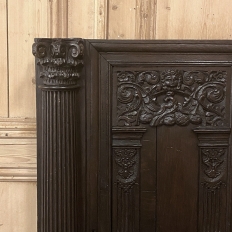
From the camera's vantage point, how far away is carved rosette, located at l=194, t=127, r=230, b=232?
1728 mm

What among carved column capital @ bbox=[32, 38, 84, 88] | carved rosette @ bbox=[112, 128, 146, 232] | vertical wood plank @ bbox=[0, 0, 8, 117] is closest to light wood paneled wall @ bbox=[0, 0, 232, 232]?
vertical wood plank @ bbox=[0, 0, 8, 117]

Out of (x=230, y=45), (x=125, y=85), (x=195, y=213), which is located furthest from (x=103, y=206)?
(x=230, y=45)

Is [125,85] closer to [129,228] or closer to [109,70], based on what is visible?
[109,70]

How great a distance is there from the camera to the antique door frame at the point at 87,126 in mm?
1619

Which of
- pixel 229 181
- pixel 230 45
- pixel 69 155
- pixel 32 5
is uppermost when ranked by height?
pixel 32 5

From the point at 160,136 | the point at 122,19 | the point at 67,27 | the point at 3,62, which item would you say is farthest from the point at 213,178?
the point at 3,62

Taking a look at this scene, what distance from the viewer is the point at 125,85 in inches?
67.5

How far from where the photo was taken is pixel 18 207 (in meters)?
1.88

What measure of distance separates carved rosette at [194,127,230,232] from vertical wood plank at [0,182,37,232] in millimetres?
725

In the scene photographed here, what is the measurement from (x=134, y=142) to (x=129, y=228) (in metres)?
0.35

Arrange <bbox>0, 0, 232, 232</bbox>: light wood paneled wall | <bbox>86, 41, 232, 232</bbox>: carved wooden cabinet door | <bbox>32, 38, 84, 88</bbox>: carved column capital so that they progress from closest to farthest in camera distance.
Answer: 1. <bbox>32, 38, 84, 88</bbox>: carved column capital
2. <bbox>86, 41, 232, 232</bbox>: carved wooden cabinet door
3. <bbox>0, 0, 232, 232</bbox>: light wood paneled wall

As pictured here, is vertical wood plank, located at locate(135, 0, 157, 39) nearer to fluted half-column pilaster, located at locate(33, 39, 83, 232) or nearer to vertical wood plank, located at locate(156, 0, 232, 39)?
vertical wood plank, located at locate(156, 0, 232, 39)

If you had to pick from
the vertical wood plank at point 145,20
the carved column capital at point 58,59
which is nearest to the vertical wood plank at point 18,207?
the carved column capital at point 58,59

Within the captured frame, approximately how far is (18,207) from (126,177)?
515 millimetres
